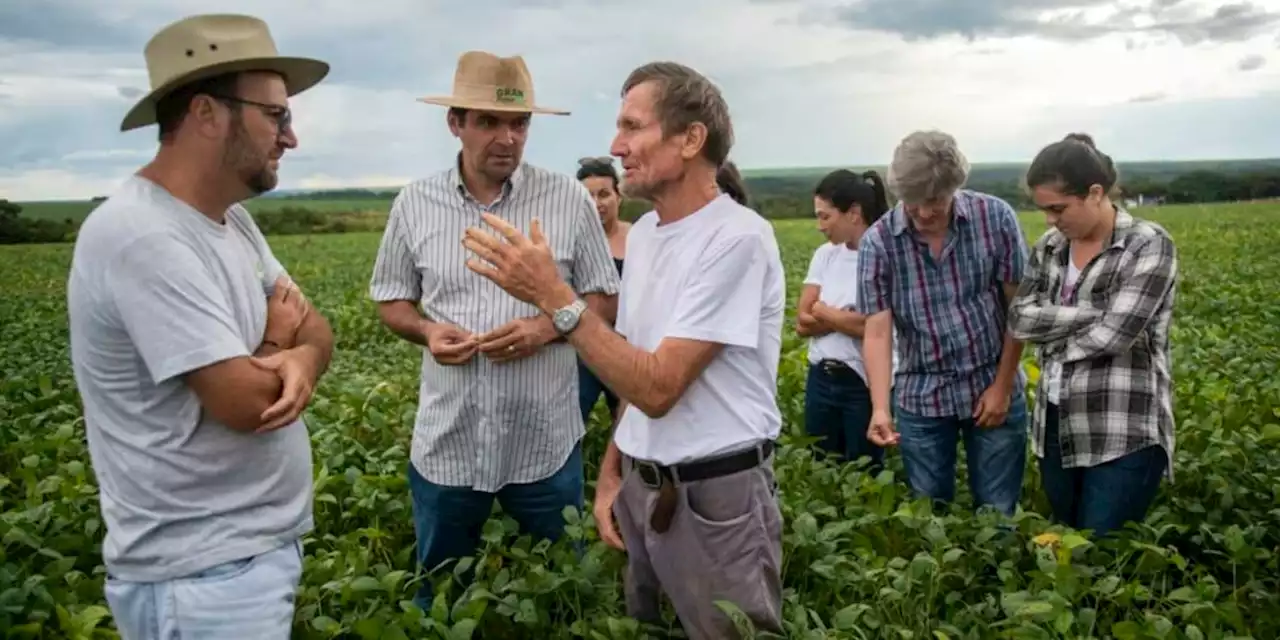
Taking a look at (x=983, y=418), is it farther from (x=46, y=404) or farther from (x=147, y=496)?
(x=46, y=404)

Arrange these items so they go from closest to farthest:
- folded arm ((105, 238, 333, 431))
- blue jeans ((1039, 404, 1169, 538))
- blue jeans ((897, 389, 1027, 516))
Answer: folded arm ((105, 238, 333, 431)), blue jeans ((1039, 404, 1169, 538)), blue jeans ((897, 389, 1027, 516))

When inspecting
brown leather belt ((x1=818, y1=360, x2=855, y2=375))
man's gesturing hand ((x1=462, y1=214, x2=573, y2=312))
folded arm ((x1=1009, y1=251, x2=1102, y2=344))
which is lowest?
brown leather belt ((x1=818, y1=360, x2=855, y2=375))

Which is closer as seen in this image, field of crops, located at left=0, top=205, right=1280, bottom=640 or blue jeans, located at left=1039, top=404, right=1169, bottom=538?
field of crops, located at left=0, top=205, right=1280, bottom=640

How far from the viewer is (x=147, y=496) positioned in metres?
2.04

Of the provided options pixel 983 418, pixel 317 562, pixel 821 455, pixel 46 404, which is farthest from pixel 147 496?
pixel 46 404

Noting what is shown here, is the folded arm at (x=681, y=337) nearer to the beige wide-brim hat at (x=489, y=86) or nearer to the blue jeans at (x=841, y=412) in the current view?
the beige wide-brim hat at (x=489, y=86)

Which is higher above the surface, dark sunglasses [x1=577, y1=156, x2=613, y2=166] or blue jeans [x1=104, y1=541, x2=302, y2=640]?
dark sunglasses [x1=577, y1=156, x2=613, y2=166]

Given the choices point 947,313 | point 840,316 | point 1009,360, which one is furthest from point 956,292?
point 840,316

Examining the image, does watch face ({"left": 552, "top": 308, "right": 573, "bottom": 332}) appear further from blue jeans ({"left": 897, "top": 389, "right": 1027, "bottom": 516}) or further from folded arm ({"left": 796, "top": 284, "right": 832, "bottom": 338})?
folded arm ({"left": 796, "top": 284, "right": 832, "bottom": 338})

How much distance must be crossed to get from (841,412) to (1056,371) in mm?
1384

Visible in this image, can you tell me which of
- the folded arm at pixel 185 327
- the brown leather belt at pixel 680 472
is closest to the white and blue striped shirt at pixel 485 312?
the brown leather belt at pixel 680 472

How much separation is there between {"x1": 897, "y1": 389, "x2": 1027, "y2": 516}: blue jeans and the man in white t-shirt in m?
1.58

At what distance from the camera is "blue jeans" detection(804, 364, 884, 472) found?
4.80m

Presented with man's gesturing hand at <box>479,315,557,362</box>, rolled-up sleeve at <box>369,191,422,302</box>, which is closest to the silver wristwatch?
man's gesturing hand at <box>479,315,557,362</box>
